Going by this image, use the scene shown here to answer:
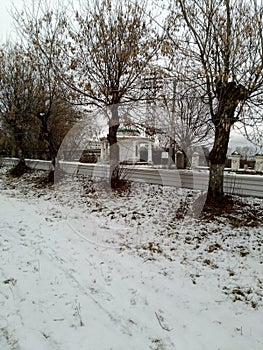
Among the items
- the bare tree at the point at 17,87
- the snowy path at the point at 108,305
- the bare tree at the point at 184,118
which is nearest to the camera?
the snowy path at the point at 108,305

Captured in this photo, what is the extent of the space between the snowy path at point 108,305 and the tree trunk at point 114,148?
459 cm

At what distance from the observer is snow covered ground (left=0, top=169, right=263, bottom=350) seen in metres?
2.38

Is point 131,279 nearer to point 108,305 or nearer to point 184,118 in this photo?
point 108,305

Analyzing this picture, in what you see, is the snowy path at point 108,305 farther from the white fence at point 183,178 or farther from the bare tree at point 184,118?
the bare tree at point 184,118

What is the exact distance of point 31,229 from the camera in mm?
5043

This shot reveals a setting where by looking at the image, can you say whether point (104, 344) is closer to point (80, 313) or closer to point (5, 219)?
point (80, 313)

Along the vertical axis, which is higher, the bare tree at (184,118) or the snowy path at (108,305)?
the bare tree at (184,118)

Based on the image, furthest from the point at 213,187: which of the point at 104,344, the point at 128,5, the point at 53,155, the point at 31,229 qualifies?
the point at 53,155

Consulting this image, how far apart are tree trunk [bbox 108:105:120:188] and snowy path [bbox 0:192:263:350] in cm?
459

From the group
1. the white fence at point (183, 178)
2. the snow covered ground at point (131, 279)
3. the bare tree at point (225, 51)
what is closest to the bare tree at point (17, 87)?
the white fence at point (183, 178)

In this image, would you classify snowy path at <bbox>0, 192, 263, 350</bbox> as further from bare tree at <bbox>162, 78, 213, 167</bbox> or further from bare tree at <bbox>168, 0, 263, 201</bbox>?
bare tree at <bbox>162, 78, 213, 167</bbox>

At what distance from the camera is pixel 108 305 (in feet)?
9.18

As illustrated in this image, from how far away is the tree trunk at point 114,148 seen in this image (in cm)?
815

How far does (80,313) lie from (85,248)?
174 cm
